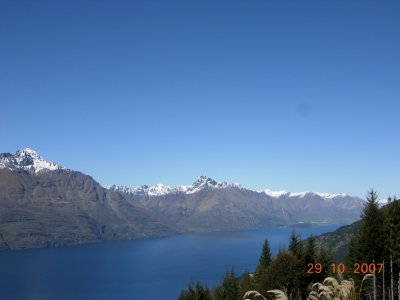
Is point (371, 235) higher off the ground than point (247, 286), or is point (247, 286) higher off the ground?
point (371, 235)

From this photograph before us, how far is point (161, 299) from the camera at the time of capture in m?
193

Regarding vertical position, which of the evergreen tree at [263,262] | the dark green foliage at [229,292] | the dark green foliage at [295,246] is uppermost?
the dark green foliage at [295,246]

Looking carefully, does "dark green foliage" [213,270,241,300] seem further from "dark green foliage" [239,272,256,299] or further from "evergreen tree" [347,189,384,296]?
"evergreen tree" [347,189,384,296]

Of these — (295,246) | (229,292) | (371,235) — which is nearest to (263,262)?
(229,292)

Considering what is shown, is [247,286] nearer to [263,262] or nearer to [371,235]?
[263,262]

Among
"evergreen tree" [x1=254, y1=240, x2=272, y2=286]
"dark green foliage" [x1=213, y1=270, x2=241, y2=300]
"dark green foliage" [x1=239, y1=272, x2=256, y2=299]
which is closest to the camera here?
"dark green foliage" [x1=239, y1=272, x2=256, y2=299]

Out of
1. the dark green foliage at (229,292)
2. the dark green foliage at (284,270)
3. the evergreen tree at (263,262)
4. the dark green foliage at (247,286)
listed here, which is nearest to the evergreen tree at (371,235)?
the dark green foliage at (284,270)

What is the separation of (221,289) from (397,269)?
35.8 meters

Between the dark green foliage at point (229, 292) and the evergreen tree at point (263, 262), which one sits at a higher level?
the evergreen tree at point (263, 262)

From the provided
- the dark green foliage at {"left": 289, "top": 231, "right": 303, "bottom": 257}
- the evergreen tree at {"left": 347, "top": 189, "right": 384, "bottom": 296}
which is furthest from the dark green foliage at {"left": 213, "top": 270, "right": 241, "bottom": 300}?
the evergreen tree at {"left": 347, "top": 189, "right": 384, "bottom": 296}

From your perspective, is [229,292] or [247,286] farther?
[247,286]

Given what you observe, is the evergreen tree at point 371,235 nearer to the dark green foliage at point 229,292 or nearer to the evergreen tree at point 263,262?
the evergreen tree at point 263,262

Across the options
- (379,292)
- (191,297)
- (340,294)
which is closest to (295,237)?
(379,292)

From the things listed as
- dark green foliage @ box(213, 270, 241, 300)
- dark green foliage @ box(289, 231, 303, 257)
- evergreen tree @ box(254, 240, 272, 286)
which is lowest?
dark green foliage @ box(213, 270, 241, 300)
